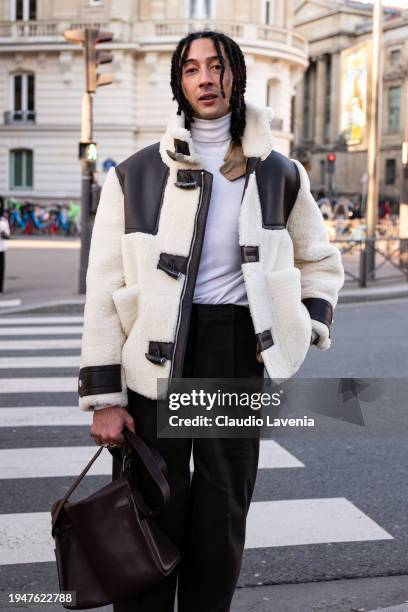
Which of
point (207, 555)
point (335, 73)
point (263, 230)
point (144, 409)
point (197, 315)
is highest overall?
point (335, 73)

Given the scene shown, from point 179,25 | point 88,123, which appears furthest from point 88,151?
point 179,25

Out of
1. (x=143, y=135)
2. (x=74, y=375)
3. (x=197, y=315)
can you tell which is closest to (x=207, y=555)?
(x=197, y=315)

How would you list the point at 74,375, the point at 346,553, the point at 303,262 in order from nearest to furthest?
the point at 303,262, the point at 346,553, the point at 74,375

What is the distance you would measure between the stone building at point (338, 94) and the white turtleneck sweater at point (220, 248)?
2571 inches

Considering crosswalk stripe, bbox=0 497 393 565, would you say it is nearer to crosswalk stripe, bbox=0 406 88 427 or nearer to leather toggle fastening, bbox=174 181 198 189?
crosswalk stripe, bbox=0 406 88 427

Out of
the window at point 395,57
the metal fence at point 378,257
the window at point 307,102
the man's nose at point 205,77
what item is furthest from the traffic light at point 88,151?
the window at point 307,102

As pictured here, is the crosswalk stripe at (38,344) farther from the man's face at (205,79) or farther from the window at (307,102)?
the window at (307,102)

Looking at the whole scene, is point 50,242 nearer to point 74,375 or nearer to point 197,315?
point 74,375

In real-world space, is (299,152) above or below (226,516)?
above

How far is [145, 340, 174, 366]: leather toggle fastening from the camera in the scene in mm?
2568

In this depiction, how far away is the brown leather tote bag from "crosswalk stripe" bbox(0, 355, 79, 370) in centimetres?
631

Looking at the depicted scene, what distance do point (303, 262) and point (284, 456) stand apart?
117 inches

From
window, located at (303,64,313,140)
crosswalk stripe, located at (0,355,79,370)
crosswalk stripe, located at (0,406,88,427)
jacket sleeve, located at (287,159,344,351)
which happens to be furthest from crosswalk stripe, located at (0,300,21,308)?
window, located at (303,64,313,140)

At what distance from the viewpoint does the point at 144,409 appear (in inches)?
104
